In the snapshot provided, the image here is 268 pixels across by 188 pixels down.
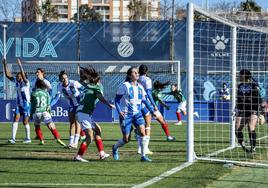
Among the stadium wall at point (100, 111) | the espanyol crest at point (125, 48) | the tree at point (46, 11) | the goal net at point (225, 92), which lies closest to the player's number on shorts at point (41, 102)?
the goal net at point (225, 92)

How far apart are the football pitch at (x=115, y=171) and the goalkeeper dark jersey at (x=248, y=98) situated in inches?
72.6

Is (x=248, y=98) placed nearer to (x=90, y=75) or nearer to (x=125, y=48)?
(x=90, y=75)

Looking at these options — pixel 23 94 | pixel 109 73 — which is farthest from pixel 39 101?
pixel 109 73

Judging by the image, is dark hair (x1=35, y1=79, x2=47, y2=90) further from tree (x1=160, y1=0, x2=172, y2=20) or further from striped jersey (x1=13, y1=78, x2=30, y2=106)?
tree (x1=160, y1=0, x2=172, y2=20)

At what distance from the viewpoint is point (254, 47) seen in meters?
19.8

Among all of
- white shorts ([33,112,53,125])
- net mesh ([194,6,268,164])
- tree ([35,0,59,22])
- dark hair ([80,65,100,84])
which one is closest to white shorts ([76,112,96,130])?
dark hair ([80,65,100,84])

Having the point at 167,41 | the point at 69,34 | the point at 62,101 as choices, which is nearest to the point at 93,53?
the point at 69,34

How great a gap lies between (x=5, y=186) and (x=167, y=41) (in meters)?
32.7

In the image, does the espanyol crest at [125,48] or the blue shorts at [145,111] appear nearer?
the blue shorts at [145,111]

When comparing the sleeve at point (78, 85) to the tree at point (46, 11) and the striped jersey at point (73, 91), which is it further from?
the tree at point (46, 11)

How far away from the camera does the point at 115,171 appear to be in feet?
40.3

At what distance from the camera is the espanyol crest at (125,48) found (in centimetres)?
4288

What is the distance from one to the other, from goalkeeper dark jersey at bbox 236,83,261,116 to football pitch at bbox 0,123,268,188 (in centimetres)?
184

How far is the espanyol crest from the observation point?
42875mm
